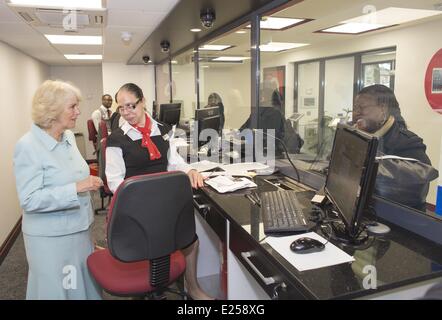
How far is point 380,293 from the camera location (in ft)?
3.55

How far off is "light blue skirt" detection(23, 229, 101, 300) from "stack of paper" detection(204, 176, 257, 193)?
809 mm

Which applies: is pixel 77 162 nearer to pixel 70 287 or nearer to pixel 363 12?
pixel 70 287

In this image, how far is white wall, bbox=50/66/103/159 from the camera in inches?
345

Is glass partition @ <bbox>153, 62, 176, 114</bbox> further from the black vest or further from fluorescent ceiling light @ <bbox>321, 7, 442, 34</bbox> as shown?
the black vest

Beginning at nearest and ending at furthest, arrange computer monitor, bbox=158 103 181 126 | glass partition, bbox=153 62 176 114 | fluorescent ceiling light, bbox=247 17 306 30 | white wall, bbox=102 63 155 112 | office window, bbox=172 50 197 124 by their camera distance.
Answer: fluorescent ceiling light, bbox=247 17 306 30 < computer monitor, bbox=158 103 181 126 < office window, bbox=172 50 197 124 < glass partition, bbox=153 62 176 114 < white wall, bbox=102 63 155 112

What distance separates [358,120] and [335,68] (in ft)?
4.83

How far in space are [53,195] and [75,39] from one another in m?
3.47

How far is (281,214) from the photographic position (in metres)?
1.59

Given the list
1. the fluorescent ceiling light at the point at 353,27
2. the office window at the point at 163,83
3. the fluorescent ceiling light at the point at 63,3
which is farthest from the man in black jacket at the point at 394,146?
the office window at the point at 163,83

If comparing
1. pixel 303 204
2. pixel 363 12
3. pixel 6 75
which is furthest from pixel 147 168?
pixel 6 75

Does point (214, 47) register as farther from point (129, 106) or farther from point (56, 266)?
point (56, 266)

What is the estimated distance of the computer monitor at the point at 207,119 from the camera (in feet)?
10.0

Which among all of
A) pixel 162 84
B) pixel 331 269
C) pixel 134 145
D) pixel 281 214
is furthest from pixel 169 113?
pixel 331 269

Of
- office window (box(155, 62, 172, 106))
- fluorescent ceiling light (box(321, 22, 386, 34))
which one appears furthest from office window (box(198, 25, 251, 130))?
office window (box(155, 62, 172, 106))
